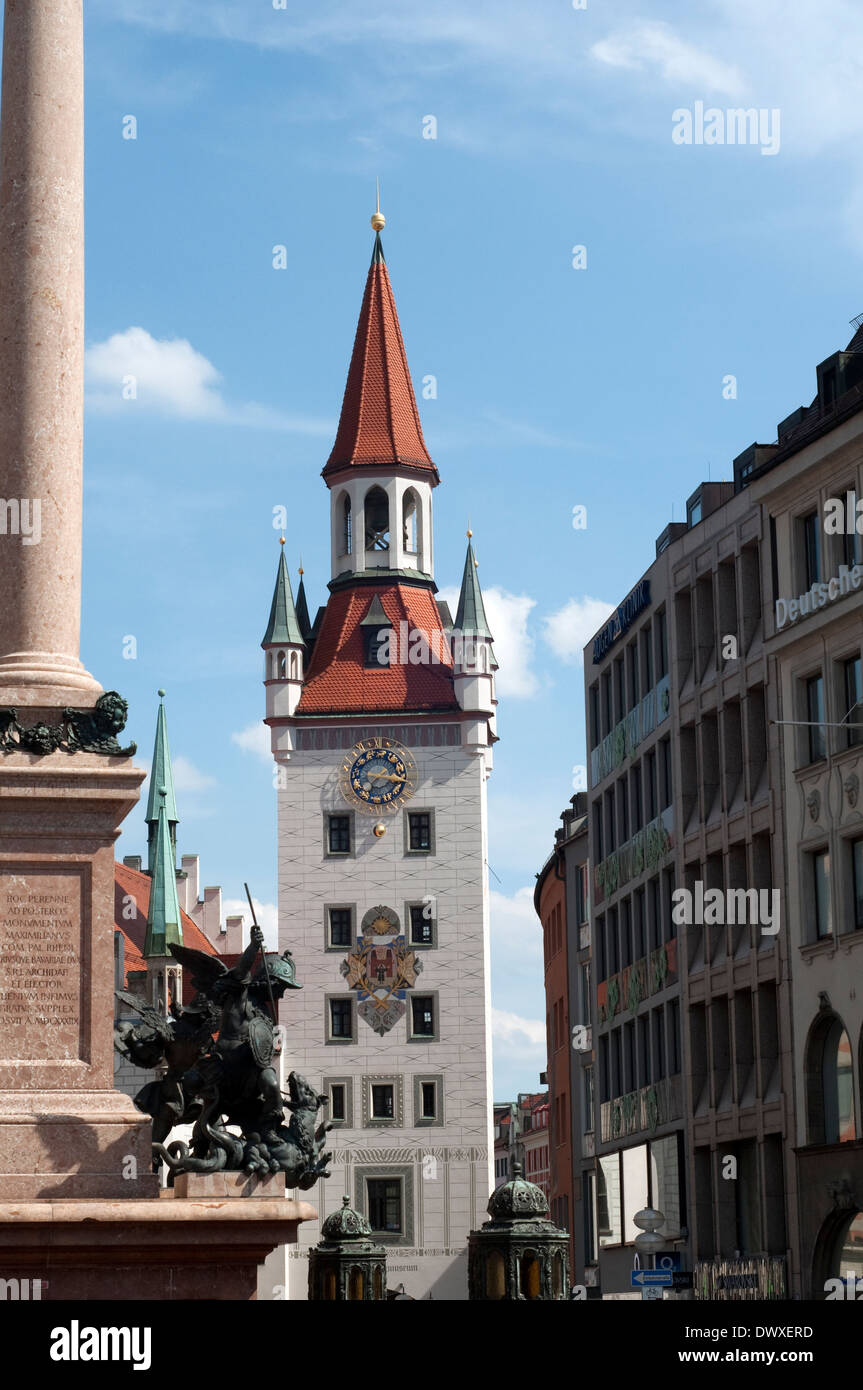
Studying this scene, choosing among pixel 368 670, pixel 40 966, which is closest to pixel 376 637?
pixel 368 670

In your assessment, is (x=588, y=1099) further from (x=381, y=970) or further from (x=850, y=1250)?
(x=850, y=1250)

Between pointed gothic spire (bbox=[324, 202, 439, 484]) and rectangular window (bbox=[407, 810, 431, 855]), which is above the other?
pointed gothic spire (bbox=[324, 202, 439, 484])

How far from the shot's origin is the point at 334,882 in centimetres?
11219

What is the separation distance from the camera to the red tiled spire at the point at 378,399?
12162 centimetres

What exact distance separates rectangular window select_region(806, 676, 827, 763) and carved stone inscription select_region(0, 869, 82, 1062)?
107 feet

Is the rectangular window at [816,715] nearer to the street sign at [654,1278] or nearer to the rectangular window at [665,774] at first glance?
the rectangular window at [665,774]

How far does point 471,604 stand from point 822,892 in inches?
2817

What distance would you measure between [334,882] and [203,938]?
27336 mm

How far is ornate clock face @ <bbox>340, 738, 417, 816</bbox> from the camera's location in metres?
114

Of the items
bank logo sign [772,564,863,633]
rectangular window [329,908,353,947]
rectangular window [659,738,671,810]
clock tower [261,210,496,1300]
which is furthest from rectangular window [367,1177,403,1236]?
bank logo sign [772,564,863,633]

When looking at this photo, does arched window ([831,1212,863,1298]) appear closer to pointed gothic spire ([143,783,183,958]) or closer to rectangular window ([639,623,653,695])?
rectangular window ([639,623,653,695])

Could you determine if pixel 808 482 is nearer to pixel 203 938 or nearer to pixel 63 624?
pixel 63 624

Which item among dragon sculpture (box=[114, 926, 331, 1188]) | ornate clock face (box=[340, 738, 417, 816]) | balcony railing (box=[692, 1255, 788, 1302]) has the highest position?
ornate clock face (box=[340, 738, 417, 816])

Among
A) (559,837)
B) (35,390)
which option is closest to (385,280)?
(559,837)
